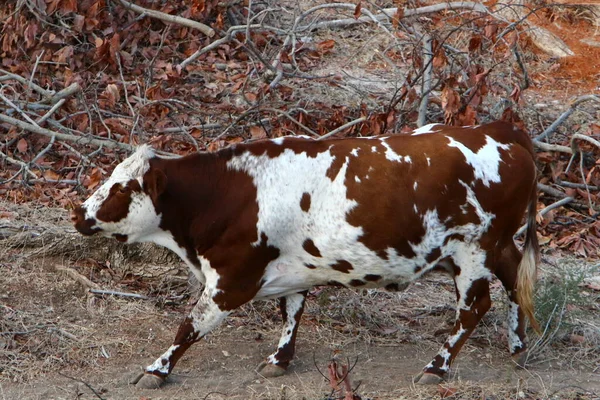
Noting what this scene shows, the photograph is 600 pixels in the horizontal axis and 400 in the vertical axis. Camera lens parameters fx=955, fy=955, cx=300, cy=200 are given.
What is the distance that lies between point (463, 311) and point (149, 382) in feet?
6.40

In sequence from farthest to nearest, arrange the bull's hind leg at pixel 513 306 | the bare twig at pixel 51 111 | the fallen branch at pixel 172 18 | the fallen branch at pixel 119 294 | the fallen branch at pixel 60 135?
1. the fallen branch at pixel 172 18
2. the bare twig at pixel 51 111
3. the fallen branch at pixel 60 135
4. the fallen branch at pixel 119 294
5. the bull's hind leg at pixel 513 306

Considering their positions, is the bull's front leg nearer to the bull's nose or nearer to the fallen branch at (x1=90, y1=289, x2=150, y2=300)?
the bull's nose

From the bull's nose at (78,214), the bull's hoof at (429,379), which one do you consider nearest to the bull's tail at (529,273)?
the bull's hoof at (429,379)

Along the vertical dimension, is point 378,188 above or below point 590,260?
above

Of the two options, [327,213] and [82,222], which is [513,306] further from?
[82,222]

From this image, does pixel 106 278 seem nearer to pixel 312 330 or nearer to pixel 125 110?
pixel 312 330

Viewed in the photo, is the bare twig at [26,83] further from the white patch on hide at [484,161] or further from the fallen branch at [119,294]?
the white patch on hide at [484,161]

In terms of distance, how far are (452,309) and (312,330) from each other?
1.07 metres

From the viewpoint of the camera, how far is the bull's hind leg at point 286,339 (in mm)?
6051

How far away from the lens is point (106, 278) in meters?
7.04

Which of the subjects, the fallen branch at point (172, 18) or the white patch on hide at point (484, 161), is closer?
the white patch on hide at point (484, 161)

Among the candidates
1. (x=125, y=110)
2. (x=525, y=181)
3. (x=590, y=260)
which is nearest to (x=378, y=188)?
(x=525, y=181)

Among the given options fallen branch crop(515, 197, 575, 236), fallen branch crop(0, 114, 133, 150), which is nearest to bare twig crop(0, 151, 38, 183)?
fallen branch crop(0, 114, 133, 150)

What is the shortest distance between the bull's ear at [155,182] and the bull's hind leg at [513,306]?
221cm
